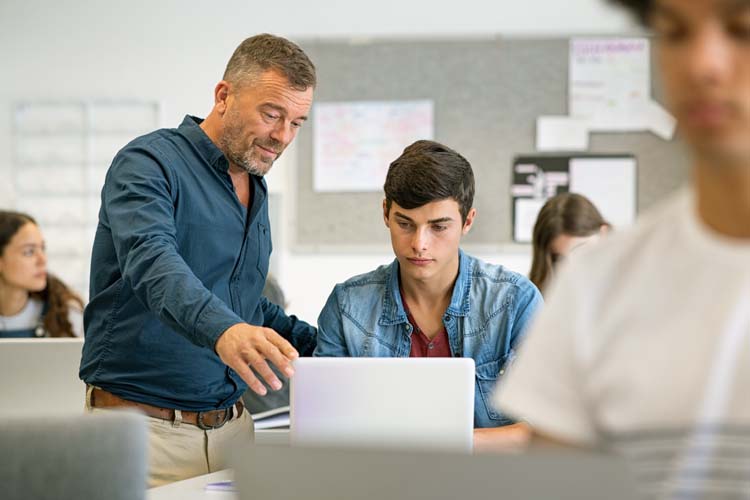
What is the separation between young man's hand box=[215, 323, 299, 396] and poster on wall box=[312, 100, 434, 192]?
3.25 m

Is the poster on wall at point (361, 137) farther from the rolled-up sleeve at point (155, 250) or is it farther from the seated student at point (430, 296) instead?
the rolled-up sleeve at point (155, 250)

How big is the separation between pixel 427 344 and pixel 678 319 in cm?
138

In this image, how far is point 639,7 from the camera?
0.84 m

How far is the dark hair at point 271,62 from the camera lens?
2.13 meters

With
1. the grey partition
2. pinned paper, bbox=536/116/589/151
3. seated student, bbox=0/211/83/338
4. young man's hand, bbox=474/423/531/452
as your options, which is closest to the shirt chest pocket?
young man's hand, bbox=474/423/531/452

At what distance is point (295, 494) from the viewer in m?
0.70

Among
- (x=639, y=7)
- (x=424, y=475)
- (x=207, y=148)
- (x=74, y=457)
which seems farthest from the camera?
(x=207, y=148)

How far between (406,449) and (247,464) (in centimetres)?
13

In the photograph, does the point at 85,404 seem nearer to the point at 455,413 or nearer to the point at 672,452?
the point at 455,413

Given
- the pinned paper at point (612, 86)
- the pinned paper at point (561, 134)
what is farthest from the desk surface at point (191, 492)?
the pinned paper at point (612, 86)

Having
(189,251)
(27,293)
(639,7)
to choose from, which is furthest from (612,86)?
(639,7)

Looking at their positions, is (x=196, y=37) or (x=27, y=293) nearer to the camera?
(x=27, y=293)

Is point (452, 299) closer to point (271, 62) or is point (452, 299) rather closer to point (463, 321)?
point (463, 321)

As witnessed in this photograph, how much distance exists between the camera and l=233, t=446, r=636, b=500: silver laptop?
0.64 meters
